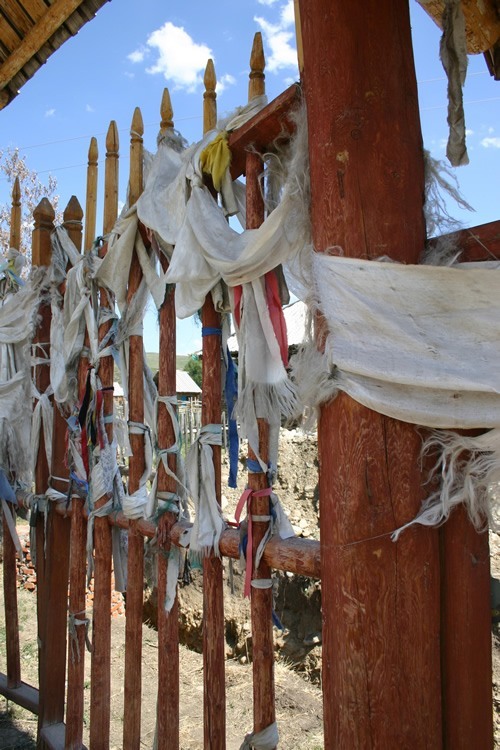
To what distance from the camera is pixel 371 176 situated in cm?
127

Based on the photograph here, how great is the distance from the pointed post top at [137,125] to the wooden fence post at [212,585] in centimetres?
48

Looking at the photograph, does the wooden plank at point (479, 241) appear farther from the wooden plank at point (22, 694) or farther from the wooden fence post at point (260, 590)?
the wooden plank at point (22, 694)

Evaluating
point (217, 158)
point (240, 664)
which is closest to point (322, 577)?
point (217, 158)

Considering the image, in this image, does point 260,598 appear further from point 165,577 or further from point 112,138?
point 112,138

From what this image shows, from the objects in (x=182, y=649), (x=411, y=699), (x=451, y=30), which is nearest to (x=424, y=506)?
(x=411, y=699)

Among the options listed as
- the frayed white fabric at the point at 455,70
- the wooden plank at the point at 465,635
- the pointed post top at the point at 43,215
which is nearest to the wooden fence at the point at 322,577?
the wooden plank at the point at 465,635

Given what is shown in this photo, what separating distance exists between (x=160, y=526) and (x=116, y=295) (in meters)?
1.04

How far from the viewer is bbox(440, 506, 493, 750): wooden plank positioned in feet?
4.00

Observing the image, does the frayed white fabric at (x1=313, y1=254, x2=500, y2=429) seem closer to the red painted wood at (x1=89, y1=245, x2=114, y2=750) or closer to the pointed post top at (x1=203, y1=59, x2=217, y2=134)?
the pointed post top at (x1=203, y1=59, x2=217, y2=134)

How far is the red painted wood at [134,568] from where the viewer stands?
2277 mm

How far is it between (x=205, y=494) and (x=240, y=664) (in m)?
3.09

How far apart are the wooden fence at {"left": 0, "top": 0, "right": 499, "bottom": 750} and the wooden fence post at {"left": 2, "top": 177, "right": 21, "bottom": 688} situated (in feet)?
1.92

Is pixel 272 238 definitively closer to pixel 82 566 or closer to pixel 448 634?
pixel 448 634

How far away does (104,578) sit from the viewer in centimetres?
257
